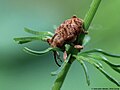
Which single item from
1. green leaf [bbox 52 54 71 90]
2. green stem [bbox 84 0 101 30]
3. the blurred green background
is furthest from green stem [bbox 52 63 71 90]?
the blurred green background

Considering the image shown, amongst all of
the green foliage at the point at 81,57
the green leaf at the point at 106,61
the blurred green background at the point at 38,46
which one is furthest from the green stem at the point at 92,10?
the blurred green background at the point at 38,46

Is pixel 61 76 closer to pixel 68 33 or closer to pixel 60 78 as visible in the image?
pixel 60 78

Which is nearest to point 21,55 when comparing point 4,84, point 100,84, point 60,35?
point 4,84

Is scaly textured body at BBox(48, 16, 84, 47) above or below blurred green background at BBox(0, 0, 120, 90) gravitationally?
above

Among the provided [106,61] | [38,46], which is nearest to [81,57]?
[106,61]

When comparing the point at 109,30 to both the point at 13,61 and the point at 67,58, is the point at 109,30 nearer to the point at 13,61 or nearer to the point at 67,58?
the point at 13,61

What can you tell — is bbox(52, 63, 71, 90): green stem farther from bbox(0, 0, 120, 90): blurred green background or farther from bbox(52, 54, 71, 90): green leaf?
bbox(0, 0, 120, 90): blurred green background

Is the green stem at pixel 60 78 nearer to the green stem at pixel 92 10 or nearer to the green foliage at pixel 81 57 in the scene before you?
the green foliage at pixel 81 57
